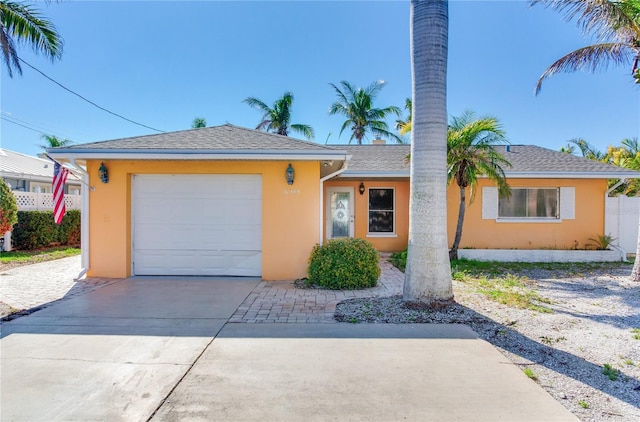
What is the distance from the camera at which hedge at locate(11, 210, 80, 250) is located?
11414mm

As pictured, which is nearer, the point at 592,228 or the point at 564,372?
the point at 564,372

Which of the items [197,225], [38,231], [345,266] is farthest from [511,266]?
[38,231]

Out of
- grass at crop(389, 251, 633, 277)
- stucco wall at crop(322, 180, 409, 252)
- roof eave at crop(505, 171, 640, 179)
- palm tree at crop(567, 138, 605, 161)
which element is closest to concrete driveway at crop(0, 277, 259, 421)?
grass at crop(389, 251, 633, 277)

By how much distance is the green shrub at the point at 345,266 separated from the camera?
21.3 ft

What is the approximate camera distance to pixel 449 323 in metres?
4.60

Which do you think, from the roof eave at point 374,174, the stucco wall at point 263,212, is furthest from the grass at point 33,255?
the roof eave at point 374,174

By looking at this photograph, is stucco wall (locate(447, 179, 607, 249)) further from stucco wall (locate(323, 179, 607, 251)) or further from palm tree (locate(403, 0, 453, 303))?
palm tree (locate(403, 0, 453, 303))

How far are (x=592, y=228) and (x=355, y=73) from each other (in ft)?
58.2

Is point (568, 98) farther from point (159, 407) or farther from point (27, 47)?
point (27, 47)

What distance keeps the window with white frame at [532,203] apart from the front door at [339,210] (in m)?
5.26

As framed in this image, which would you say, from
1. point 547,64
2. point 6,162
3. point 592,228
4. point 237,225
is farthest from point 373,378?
point 6,162

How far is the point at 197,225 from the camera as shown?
25.0 ft

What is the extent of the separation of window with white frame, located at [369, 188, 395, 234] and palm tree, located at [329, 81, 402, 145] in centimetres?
1451

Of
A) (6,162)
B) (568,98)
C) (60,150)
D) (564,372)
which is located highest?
(568,98)
